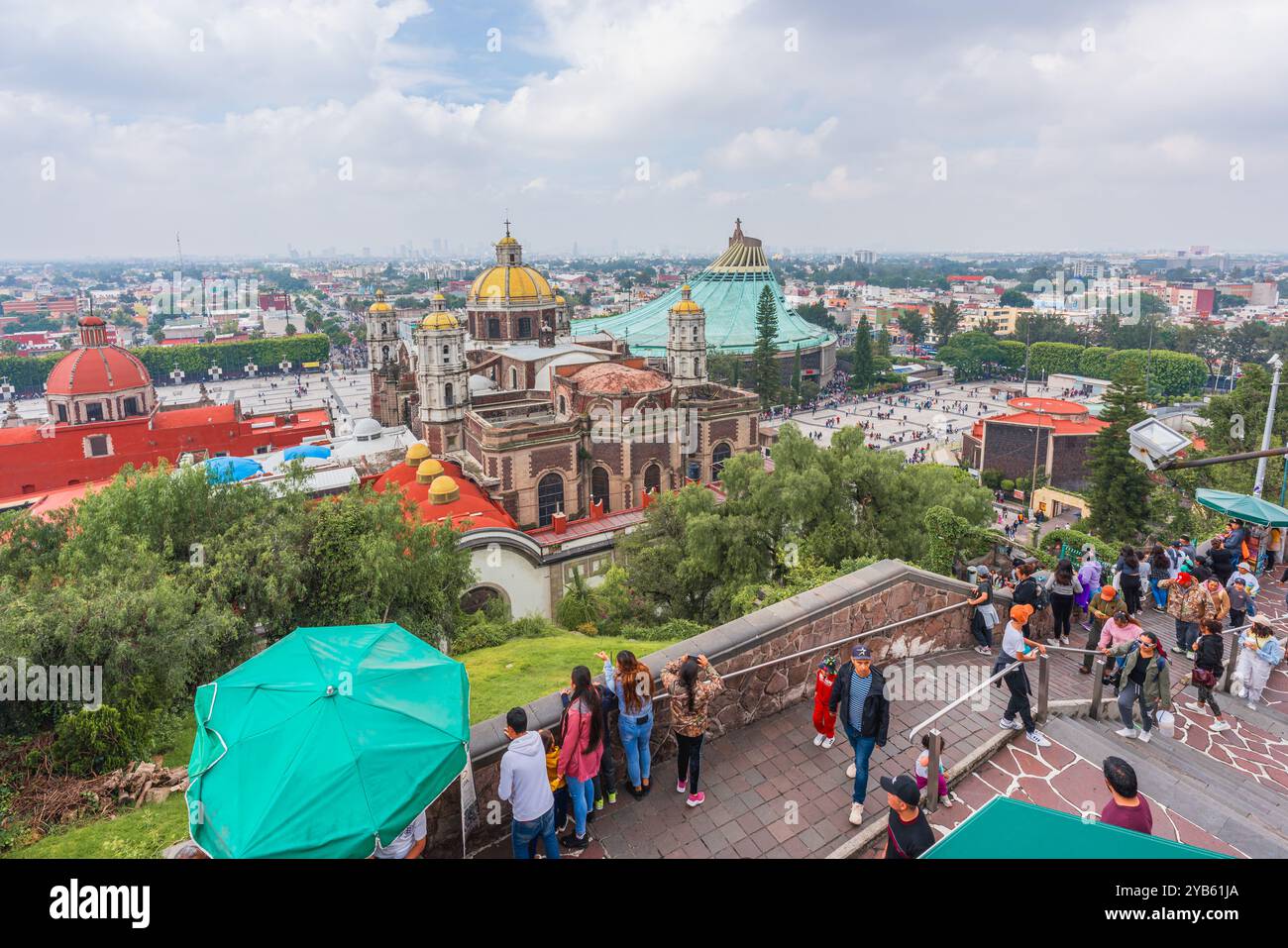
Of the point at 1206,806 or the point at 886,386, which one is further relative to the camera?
the point at 886,386

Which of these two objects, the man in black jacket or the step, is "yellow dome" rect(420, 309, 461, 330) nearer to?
the man in black jacket

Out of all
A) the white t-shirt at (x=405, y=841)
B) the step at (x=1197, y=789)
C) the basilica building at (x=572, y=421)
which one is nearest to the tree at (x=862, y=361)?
the basilica building at (x=572, y=421)

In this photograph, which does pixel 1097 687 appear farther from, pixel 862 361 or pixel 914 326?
pixel 914 326

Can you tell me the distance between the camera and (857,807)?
5664mm

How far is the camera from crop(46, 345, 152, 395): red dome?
29.9 meters

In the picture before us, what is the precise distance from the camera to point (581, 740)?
5211 mm

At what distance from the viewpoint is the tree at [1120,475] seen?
2484 cm

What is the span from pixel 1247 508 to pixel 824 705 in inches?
350

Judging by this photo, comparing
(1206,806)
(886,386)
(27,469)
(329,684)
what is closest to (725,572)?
(1206,806)

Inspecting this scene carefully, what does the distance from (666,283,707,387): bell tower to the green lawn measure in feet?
63.6

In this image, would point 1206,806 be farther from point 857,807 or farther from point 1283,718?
point 1283,718

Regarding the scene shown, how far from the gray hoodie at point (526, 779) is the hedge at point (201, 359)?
80.8 meters

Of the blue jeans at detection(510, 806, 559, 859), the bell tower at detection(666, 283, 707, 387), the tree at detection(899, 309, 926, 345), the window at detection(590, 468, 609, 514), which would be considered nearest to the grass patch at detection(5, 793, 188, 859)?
the blue jeans at detection(510, 806, 559, 859)

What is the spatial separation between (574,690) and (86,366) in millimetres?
33832
